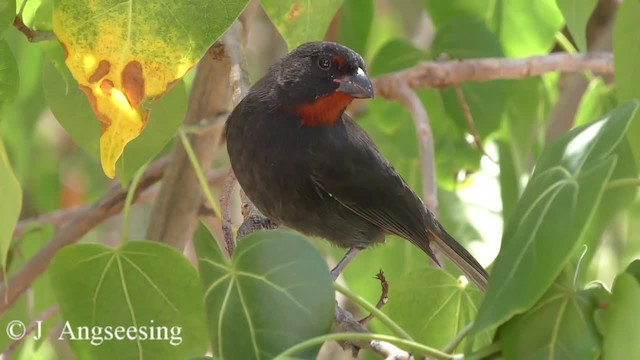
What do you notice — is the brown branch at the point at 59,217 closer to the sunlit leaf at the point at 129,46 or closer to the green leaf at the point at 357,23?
the green leaf at the point at 357,23

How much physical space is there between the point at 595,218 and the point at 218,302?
1272 millimetres

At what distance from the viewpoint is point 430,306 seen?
2.28 metres

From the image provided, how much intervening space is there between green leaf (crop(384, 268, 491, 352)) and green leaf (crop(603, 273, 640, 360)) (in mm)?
730

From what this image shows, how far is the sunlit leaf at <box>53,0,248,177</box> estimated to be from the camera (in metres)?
1.70

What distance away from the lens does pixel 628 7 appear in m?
2.13

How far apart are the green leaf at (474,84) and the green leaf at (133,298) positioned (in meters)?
1.38

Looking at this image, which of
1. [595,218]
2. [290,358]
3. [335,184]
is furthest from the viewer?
[335,184]

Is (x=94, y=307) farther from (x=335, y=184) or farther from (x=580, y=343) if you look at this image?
(x=335, y=184)

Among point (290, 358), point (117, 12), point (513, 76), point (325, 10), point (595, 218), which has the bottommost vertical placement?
point (595, 218)

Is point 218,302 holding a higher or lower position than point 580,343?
higher

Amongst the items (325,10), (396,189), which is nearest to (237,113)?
(396,189)

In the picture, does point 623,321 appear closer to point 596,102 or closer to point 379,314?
point 379,314

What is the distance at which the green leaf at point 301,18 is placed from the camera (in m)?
2.04

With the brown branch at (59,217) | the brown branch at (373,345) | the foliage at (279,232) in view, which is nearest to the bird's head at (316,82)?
the foliage at (279,232)
